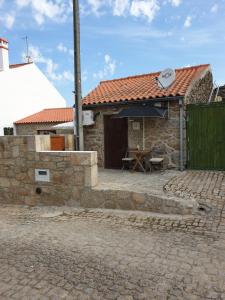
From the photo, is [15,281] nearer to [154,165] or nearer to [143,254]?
[143,254]

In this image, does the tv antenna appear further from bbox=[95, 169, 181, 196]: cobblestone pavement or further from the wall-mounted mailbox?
the wall-mounted mailbox

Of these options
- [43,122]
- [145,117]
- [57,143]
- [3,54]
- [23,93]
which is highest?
[3,54]

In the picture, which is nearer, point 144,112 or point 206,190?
point 206,190

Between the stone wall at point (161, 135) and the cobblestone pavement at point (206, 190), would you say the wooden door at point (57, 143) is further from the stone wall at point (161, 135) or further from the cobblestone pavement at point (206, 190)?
the cobblestone pavement at point (206, 190)

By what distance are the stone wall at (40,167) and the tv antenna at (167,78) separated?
4.65 meters

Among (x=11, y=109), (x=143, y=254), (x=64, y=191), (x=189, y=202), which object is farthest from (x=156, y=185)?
(x=11, y=109)

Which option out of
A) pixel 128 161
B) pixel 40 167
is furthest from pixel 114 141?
pixel 40 167

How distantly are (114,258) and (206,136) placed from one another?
6450mm

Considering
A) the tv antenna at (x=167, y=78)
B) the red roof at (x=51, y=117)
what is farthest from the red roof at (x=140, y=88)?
the red roof at (x=51, y=117)

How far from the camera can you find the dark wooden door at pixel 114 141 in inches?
429

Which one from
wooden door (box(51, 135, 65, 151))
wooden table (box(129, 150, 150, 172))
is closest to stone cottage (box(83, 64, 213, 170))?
wooden table (box(129, 150, 150, 172))

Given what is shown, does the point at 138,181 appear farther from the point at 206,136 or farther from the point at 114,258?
the point at 114,258

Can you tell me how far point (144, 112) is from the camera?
9.52 meters

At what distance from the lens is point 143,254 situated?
447 cm
